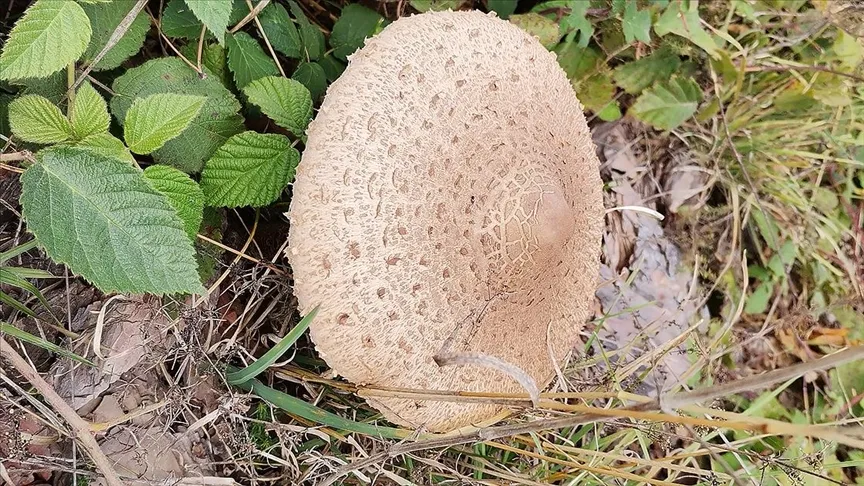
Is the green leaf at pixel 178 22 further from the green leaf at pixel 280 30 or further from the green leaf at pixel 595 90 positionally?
the green leaf at pixel 595 90

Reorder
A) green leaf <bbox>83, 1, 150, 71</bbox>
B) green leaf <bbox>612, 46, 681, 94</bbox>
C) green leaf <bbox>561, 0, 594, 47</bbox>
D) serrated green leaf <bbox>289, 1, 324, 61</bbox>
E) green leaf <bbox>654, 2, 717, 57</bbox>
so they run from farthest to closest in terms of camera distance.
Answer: green leaf <bbox>612, 46, 681, 94</bbox>
green leaf <bbox>654, 2, 717, 57</bbox>
green leaf <bbox>561, 0, 594, 47</bbox>
serrated green leaf <bbox>289, 1, 324, 61</bbox>
green leaf <bbox>83, 1, 150, 71</bbox>

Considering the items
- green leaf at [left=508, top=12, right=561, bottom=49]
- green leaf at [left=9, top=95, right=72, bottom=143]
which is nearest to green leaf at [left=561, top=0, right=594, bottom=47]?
green leaf at [left=508, top=12, right=561, bottom=49]

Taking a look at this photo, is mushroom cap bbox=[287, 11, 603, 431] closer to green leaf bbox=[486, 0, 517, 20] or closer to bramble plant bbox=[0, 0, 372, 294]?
bramble plant bbox=[0, 0, 372, 294]

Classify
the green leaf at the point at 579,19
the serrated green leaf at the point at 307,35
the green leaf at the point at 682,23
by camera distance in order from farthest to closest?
the green leaf at the point at 682,23 → the green leaf at the point at 579,19 → the serrated green leaf at the point at 307,35

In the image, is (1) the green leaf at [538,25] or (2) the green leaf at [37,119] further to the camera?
(1) the green leaf at [538,25]

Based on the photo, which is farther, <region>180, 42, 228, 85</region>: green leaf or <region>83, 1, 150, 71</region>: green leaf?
Answer: <region>180, 42, 228, 85</region>: green leaf

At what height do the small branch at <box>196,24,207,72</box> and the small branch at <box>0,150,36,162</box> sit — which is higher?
the small branch at <box>196,24,207,72</box>

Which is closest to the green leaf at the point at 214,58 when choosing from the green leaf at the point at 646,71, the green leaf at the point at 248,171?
the green leaf at the point at 248,171
